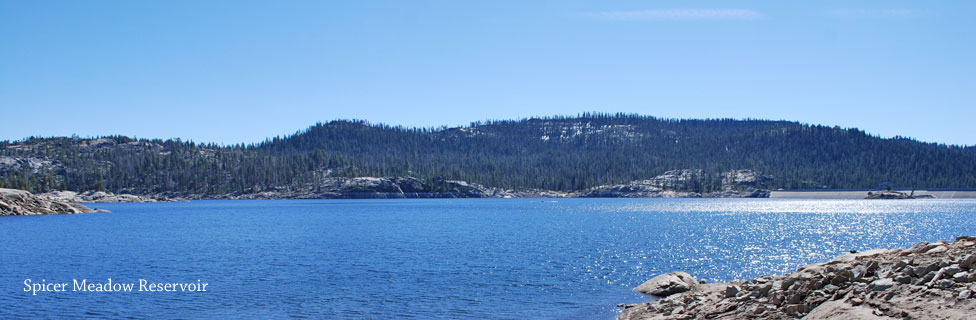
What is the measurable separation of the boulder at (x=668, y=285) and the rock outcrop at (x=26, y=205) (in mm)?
136771

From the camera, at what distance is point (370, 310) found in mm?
33688

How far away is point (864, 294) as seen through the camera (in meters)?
21.0

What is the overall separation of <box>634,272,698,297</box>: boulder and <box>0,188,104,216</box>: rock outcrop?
137 metres

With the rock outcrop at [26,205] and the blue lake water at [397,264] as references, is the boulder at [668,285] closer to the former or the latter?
the blue lake water at [397,264]

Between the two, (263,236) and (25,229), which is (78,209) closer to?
(25,229)

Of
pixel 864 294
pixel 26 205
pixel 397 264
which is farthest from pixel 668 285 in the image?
pixel 26 205

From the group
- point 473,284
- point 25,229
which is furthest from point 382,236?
point 25,229

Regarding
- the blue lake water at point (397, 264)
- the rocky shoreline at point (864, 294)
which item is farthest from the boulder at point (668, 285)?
the rocky shoreline at point (864, 294)

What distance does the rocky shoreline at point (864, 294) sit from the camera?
18.9 metres

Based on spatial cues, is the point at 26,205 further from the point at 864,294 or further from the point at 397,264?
the point at 864,294

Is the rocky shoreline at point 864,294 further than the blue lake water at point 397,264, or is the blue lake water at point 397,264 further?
the blue lake water at point 397,264

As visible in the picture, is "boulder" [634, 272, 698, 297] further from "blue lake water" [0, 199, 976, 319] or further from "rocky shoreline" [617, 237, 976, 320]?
"rocky shoreline" [617, 237, 976, 320]

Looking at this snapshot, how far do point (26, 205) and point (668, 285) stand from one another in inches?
5692

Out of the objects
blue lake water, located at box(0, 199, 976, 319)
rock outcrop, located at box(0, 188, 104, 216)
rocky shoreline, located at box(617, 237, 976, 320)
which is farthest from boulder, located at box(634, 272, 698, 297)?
rock outcrop, located at box(0, 188, 104, 216)
